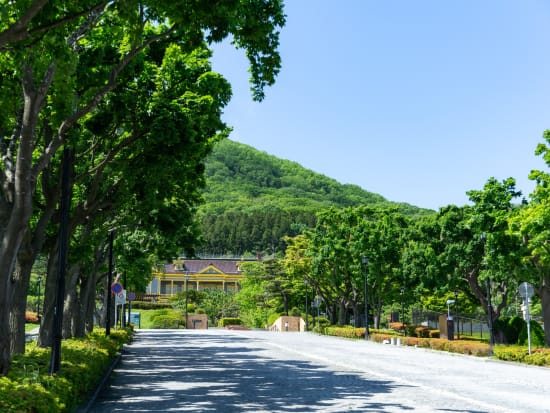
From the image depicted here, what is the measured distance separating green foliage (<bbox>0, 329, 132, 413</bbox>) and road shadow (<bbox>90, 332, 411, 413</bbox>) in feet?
1.73

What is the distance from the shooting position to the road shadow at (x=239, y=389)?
428 inches

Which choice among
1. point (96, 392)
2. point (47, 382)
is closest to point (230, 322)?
A: point (96, 392)

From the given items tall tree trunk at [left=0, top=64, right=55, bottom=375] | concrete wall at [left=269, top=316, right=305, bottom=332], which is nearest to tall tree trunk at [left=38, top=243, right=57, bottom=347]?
tall tree trunk at [left=0, top=64, right=55, bottom=375]

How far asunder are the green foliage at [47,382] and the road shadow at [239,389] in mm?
528

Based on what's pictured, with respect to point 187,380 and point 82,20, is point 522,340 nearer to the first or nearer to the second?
point 187,380

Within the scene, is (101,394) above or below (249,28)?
below

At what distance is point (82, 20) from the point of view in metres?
12.0

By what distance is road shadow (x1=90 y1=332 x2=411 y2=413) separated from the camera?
10859 millimetres

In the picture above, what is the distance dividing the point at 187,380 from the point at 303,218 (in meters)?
147

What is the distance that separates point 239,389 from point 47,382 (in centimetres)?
518

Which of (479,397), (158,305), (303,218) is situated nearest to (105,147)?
(479,397)

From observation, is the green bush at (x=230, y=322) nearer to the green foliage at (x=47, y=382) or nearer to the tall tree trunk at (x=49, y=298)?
the tall tree trunk at (x=49, y=298)

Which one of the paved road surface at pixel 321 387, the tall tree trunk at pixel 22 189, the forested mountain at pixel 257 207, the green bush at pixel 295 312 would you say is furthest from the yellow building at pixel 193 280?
the tall tree trunk at pixel 22 189

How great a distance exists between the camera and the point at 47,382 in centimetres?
949
